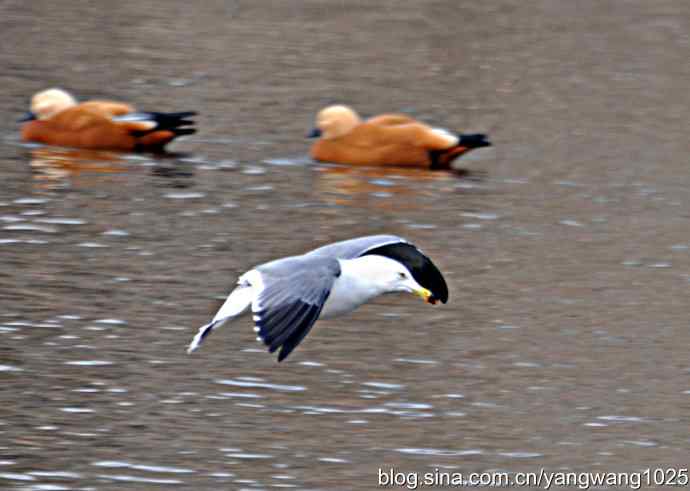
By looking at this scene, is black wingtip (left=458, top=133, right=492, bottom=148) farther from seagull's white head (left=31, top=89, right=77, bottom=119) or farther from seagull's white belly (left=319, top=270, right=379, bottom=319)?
seagull's white belly (left=319, top=270, right=379, bottom=319)

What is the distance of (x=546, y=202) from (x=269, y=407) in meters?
6.51

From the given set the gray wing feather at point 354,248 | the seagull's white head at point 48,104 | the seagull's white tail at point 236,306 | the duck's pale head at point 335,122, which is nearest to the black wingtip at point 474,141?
the duck's pale head at point 335,122

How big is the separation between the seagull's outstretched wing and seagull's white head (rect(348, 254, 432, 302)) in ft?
0.50

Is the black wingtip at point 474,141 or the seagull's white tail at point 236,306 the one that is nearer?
the seagull's white tail at point 236,306

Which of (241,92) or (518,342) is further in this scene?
(241,92)

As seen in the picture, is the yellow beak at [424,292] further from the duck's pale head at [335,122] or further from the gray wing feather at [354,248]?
the duck's pale head at [335,122]

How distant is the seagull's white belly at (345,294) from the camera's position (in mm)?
9133

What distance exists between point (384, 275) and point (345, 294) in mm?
234

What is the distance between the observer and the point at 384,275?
9.23 m

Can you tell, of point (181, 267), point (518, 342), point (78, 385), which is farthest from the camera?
point (181, 267)

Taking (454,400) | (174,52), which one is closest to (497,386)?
(454,400)

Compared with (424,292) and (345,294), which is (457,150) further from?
(345,294)

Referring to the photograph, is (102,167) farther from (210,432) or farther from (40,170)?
(210,432)

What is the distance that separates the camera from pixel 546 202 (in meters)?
15.6
